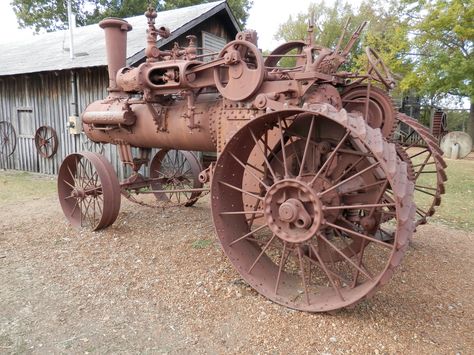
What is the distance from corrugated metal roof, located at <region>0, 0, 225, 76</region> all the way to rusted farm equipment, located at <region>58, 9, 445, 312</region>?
12.5ft

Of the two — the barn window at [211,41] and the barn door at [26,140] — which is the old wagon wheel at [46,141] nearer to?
the barn door at [26,140]

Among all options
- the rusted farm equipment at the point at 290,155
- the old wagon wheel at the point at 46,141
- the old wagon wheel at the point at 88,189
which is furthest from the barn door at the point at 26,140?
the rusted farm equipment at the point at 290,155

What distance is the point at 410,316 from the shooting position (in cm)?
307

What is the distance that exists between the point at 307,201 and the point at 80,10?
86.3ft

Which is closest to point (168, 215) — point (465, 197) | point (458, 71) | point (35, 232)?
point (35, 232)

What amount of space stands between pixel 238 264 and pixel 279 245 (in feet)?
3.71

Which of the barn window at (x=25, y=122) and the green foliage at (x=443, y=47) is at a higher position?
the green foliage at (x=443, y=47)

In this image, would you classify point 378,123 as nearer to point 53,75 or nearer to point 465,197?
point 465,197

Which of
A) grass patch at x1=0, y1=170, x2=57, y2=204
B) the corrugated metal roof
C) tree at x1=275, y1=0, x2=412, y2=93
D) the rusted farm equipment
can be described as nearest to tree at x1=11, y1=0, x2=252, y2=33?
tree at x1=275, y1=0, x2=412, y2=93

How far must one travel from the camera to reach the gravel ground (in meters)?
2.72

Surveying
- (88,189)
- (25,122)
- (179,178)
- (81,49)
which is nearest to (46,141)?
(25,122)

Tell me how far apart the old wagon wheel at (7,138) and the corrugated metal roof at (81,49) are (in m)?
1.62

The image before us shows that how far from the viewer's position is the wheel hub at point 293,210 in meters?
2.89

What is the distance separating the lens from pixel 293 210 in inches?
115
